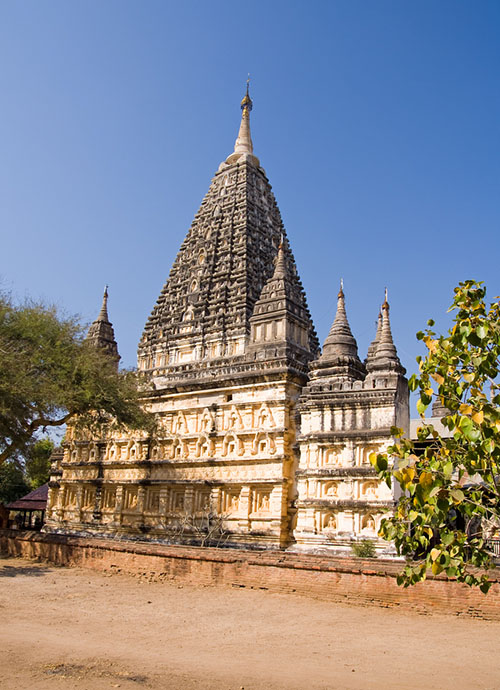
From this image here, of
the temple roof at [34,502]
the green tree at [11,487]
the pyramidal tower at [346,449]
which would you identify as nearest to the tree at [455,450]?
the pyramidal tower at [346,449]

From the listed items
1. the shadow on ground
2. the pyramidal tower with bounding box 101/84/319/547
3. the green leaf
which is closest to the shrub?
the pyramidal tower with bounding box 101/84/319/547

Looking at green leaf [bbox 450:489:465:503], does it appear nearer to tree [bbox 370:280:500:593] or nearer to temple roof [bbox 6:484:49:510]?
tree [bbox 370:280:500:593]

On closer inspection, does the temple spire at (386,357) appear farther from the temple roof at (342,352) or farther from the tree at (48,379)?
the tree at (48,379)

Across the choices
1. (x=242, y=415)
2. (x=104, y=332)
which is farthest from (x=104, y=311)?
(x=242, y=415)

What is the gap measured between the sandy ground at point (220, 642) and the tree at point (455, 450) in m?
3.54

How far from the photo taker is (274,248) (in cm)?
3353

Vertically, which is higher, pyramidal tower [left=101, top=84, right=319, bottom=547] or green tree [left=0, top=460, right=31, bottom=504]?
pyramidal tower [left=101, top=84, right=319, bottom=547]

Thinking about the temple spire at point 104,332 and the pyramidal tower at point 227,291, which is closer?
the pyramidal tower at point 227,291

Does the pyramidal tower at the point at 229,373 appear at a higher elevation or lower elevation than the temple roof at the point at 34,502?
higher

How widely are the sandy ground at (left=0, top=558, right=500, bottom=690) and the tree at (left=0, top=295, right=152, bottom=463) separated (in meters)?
7.68

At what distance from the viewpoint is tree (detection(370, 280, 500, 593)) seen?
19.7 ft

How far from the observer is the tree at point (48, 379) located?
23281 millimetres

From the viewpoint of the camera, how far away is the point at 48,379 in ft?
79.7

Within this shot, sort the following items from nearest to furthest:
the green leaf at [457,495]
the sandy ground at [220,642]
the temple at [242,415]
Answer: the green leaf at [457,495], the sandy ground at [220,642], the temple at [242,415]
